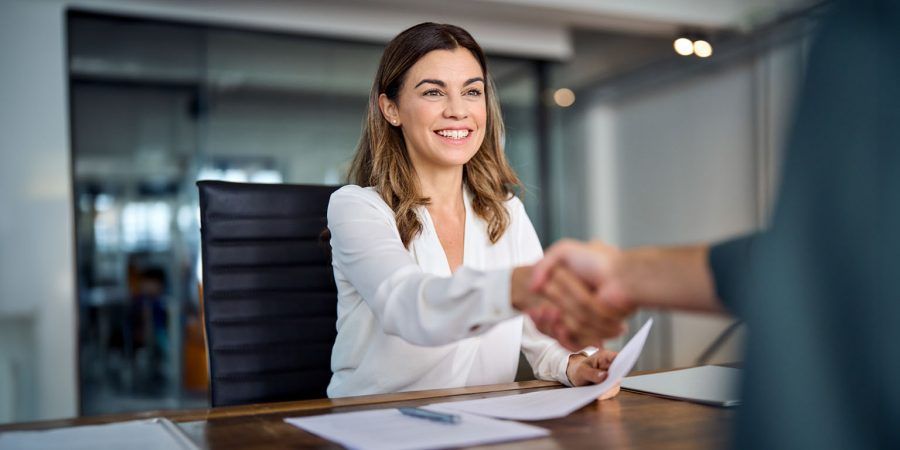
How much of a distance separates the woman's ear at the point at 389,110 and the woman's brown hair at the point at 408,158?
0.03ft

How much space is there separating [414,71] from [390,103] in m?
0.11

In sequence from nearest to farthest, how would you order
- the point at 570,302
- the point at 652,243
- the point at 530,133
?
1. the point at 570,302
2. the point at 530,133
3. the point at 652,243

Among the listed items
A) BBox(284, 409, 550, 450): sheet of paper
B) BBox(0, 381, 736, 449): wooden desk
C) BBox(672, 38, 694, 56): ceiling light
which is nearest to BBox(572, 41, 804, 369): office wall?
BBox(672, 38, 694, 56): ceiling light

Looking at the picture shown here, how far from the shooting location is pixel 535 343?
1673 millimetres

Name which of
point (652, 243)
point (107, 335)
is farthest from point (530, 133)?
point (107, 335)

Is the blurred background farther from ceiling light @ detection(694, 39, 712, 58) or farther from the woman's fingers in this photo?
the woman's fingers

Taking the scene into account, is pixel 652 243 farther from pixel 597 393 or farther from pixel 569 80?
pixel 597 393

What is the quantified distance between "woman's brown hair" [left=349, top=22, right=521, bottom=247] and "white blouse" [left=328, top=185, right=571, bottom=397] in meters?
0.03

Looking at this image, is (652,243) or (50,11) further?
(652,243)

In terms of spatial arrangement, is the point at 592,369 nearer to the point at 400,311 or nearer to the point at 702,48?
the point at 400,311

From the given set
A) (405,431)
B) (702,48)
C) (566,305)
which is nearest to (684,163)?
(702,48)

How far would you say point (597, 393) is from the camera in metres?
1.15

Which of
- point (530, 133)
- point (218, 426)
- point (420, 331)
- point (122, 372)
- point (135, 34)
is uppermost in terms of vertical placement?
point (135, 34)

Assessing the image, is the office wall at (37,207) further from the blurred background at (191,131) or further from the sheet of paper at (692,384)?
the sheet of paper at (692,384)
